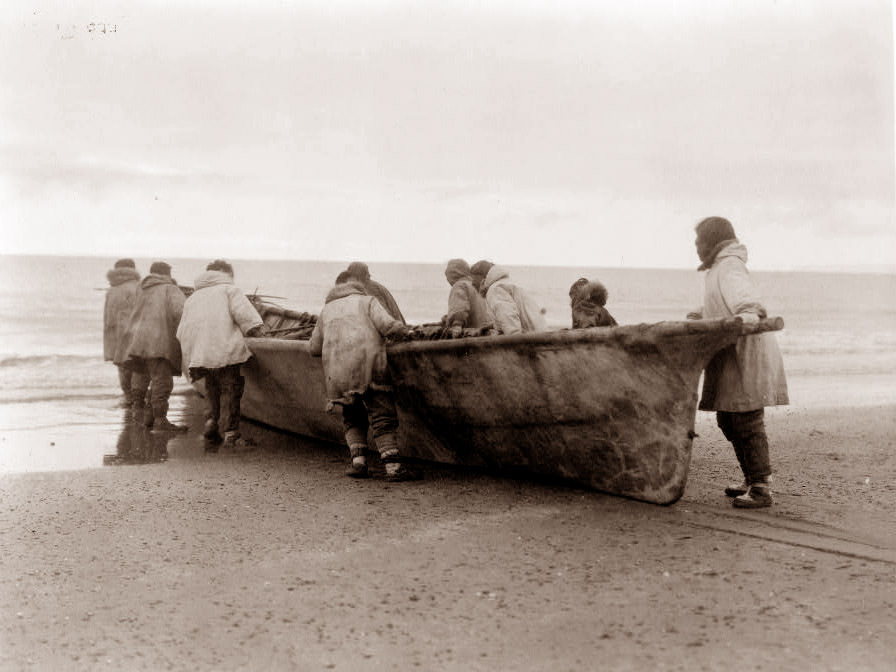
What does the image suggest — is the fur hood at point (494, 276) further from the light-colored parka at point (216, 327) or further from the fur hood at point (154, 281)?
the fur hood at point (154, 281)

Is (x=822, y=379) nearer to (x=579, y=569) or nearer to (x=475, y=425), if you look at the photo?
(x=475, y=425)

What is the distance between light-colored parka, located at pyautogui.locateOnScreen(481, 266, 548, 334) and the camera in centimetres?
707

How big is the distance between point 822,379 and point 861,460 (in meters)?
10.4

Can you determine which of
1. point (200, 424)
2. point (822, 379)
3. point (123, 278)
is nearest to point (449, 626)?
point (200, 424)

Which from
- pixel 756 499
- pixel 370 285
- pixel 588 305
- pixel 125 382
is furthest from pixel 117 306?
pixel 756 499

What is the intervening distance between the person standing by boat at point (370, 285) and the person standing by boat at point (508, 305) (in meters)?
0.73

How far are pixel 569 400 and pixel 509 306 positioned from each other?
4.76 ft

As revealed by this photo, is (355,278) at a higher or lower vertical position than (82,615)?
higher

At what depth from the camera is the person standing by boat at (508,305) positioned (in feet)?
23.2

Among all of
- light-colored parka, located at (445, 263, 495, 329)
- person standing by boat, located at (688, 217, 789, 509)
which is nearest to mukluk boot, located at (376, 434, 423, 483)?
light-colored parka, located at (445, 263, 495, 329)

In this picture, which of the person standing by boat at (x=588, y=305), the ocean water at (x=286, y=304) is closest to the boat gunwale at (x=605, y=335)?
the person standing by boat at (x=588, y=305)

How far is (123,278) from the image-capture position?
12102 millimetres

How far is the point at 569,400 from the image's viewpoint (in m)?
5.83

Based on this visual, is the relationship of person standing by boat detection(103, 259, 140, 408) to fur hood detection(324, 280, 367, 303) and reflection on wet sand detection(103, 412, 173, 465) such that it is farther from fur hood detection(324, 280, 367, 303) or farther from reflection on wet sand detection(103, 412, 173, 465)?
fur hood detection(324, 280, 367, 303)
